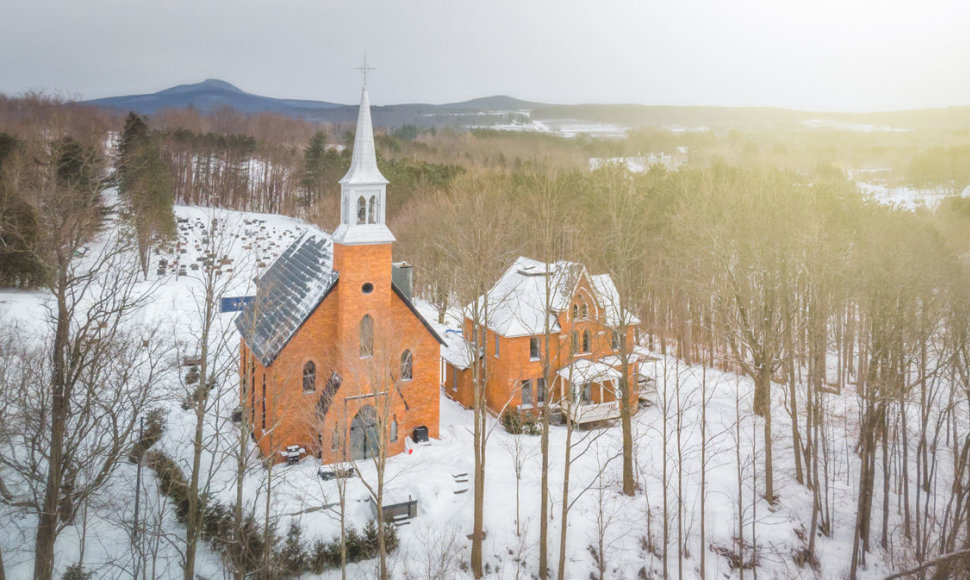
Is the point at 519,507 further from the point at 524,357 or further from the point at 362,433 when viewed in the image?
the point at 524,357

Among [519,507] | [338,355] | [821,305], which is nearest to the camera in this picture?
[519,507]

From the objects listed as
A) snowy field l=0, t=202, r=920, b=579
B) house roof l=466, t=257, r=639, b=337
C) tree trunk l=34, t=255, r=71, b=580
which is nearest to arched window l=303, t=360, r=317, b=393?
snowy field l=0, t=202, r=920, b=579

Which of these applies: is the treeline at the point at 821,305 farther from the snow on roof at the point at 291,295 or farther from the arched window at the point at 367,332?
the snow on roof at the point at 291,295

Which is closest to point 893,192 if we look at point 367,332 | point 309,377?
point 367,332

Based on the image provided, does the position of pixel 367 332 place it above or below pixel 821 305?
below

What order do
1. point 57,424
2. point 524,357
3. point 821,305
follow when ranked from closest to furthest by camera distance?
point 57,424, point 821,305, point 524,357

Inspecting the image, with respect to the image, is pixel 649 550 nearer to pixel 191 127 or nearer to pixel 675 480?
pixel 675 480

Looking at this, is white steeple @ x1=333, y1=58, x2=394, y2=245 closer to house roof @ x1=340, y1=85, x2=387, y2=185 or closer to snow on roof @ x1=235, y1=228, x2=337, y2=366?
house roof @ x1=340, y1=85, x2=387, y2=185
